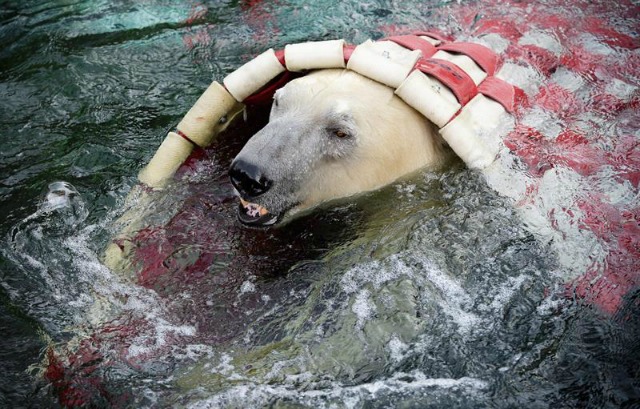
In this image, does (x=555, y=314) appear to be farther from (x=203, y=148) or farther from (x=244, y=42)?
(x=244, y=42)

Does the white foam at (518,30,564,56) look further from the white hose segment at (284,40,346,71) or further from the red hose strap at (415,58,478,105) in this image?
the white hose segment at (284,40,346,71)

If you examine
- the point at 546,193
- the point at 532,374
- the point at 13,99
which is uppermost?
the point at 13,99

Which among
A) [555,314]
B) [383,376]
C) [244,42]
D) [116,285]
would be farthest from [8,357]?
[244,42]

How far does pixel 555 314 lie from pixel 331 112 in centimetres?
163

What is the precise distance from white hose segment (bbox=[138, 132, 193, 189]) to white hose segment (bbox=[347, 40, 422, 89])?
Result: 47.2 inches

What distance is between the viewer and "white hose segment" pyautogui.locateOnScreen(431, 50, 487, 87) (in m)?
4.52

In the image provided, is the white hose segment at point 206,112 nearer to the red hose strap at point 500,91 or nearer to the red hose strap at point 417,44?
the red hose strap at point 417,44

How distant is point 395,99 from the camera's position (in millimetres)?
4207

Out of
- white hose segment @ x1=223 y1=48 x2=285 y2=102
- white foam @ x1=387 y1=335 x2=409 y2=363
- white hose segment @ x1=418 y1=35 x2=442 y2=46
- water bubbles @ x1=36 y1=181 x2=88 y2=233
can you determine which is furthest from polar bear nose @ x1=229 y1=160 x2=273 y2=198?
white hose segment @ x1=418 y1=35 x2=442 y2=46

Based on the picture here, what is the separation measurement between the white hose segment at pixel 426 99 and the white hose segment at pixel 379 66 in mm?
59

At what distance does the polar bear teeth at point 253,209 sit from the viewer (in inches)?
156

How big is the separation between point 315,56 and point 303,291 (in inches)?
57.4

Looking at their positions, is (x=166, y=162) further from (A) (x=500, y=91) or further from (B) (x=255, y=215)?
(A) (x=500, y=91)

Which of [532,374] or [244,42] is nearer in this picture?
[532,374]
